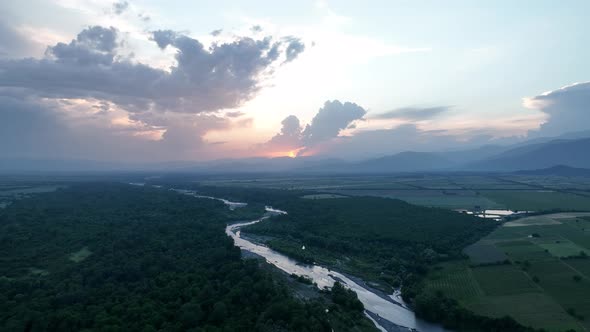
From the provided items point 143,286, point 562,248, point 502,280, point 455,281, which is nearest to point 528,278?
point 502,280

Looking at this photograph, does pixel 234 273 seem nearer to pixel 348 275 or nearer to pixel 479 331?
pixel 348 275

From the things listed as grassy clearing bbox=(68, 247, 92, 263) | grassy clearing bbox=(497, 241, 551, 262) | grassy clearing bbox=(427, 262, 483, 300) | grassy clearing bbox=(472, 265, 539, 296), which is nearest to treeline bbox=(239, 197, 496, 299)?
grassy clearing bbox=(427, 262, 483, 300)

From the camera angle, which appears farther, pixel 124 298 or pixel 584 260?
pixel 584 260

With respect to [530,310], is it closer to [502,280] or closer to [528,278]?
[502,280]

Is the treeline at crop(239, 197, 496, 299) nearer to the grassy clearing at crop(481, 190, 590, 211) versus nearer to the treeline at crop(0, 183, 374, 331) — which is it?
the treeline at crop(0, 183, 374, 331)

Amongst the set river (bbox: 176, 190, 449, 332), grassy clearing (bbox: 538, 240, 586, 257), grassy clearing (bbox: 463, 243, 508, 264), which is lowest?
river (bbox: 176, 190, 449, 332)

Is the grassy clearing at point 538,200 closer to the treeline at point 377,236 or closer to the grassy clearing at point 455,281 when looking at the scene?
the treeline at point 377,236

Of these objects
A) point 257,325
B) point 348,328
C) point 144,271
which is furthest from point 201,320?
point 144,271
